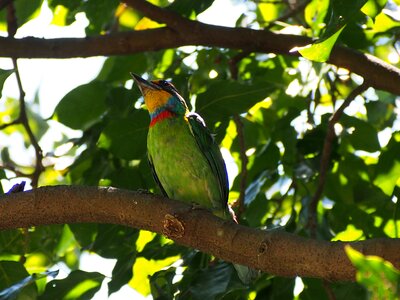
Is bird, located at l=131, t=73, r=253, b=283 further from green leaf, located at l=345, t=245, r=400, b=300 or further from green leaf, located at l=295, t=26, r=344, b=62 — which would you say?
green leaf, located at l=345, t=245, r=400, b=300

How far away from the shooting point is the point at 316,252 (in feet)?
8.38

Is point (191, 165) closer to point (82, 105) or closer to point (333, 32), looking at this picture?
point (82, 105)

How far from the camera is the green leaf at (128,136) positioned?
12.7ft

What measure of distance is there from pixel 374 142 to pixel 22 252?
6.83 ft

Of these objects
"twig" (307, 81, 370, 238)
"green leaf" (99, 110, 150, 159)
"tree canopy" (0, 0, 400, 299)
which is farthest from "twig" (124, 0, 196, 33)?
"twig" (307, 81, 370, 238)

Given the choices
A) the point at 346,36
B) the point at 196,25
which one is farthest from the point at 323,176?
the point at 196,25

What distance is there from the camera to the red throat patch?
4284 millimetres

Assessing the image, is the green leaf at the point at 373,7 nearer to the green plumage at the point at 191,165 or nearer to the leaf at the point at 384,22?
the leaf at the point at 384,22

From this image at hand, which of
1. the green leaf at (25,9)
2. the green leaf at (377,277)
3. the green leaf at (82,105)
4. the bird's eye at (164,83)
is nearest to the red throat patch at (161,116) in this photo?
the bird's eye at (164,83)

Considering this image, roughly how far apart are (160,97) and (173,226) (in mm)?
1717

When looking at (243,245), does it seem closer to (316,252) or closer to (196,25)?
(316,252)

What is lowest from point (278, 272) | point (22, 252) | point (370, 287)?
point (22, 252)

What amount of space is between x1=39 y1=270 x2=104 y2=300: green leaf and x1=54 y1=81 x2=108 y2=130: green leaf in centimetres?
101

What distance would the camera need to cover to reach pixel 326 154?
3984 millimetres
